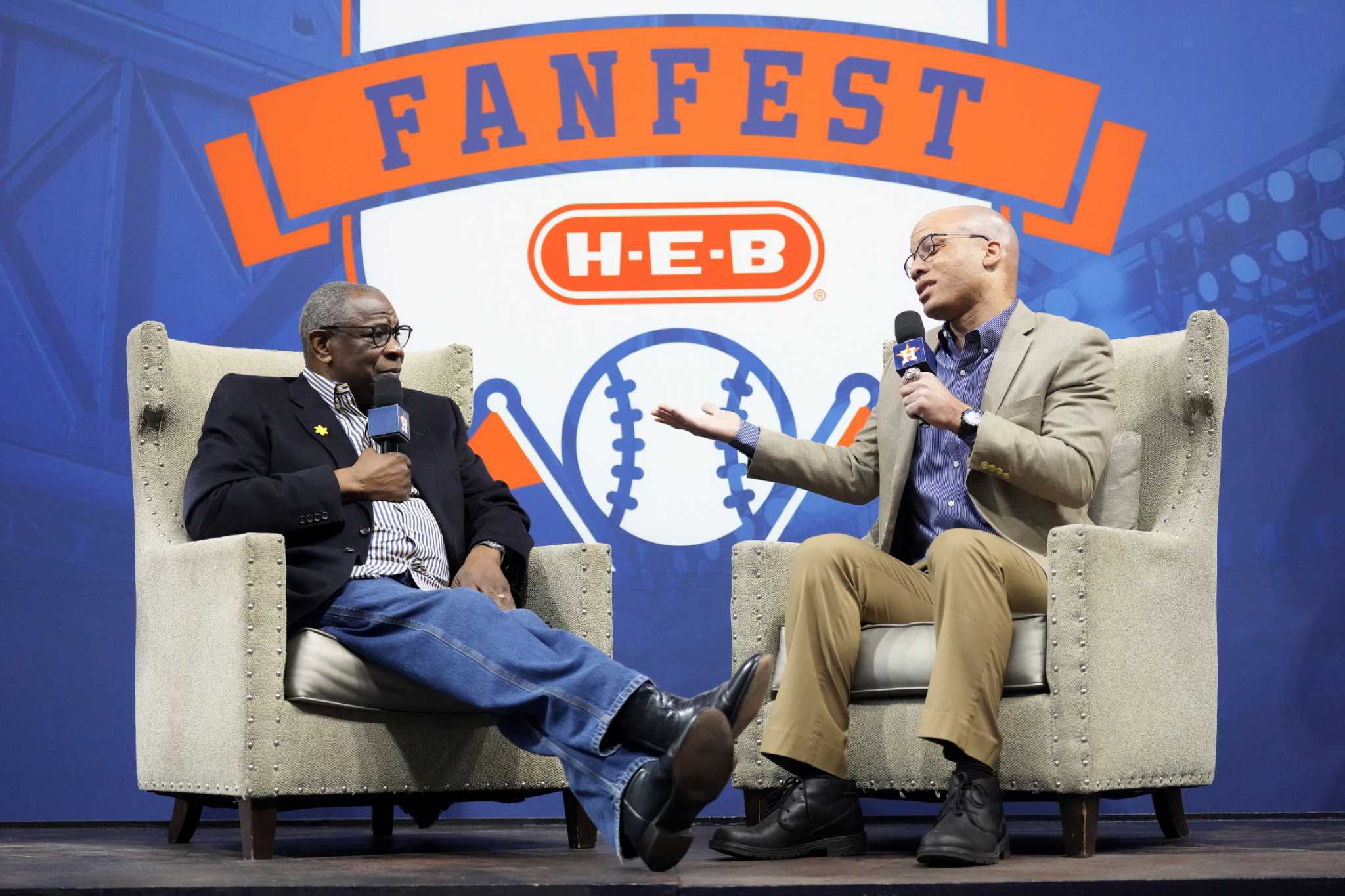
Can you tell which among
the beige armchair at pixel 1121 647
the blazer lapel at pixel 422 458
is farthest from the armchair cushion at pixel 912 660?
the blazer lapel at pixel 422 458

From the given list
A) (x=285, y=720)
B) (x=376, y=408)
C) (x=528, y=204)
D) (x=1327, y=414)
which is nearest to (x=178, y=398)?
(x=376, y=408)

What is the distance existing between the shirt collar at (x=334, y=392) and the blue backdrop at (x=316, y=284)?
2.75ft

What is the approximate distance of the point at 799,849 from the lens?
233cm

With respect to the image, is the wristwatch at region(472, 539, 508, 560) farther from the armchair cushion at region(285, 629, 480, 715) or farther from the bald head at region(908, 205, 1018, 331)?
the bald head at region(908, 205, 1018, 331)

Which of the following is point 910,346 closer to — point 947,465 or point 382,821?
point 947,465

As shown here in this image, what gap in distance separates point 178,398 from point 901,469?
4.77 ft

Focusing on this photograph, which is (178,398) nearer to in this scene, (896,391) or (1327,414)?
(896,391)

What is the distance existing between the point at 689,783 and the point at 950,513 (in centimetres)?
87

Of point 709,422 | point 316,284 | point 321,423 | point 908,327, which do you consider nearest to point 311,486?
point 321,423

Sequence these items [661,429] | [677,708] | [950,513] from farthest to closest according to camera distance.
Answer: [661,429]
[950,513]
[677,708]

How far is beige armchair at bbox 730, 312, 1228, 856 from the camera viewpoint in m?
2.28

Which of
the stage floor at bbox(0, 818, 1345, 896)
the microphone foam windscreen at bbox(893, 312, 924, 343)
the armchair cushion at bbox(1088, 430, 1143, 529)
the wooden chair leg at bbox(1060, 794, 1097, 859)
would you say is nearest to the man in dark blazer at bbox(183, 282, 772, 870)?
the stage floor at bbox(0, 818, 1345, 896)

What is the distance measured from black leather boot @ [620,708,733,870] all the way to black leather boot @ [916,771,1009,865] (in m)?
0.37

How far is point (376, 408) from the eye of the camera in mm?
2652
